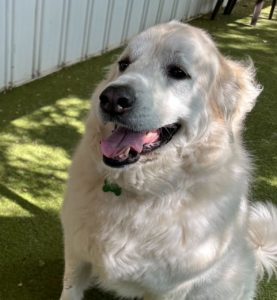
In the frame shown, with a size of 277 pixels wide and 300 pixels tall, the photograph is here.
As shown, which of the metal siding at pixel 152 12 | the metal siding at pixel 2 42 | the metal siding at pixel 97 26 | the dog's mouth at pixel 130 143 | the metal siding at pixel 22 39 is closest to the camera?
the dog's mouth at pixel 130 143

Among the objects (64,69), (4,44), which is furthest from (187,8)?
(4,44)

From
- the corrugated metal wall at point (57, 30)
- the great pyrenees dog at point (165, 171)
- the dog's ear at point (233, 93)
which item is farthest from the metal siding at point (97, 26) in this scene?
the dog's ear at point (233, 93)

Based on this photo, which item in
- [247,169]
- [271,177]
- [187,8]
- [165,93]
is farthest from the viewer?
[187,8]

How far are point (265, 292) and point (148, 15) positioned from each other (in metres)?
3.52

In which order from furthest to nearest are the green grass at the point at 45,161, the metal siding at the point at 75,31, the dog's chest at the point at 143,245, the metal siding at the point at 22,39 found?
the metal siding at the point at 75,31 < the metal siding at the point at 22,39 < the green grass at the point at 45,161 < the dog's chest at the point at 143,245

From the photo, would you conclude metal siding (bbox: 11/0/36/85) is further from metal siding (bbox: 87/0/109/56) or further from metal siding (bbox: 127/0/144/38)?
metal siding (bbox: 127/0/144/38)

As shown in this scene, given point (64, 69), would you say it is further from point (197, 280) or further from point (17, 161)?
point (197, 280)

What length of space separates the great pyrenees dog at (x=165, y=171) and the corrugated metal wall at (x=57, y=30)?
2.09m

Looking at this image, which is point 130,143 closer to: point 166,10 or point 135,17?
point 135,17

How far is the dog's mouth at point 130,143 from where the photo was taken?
6.07 feet

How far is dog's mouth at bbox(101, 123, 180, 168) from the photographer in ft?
6.07

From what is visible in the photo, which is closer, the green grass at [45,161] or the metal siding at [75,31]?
the green grass at [45,161]

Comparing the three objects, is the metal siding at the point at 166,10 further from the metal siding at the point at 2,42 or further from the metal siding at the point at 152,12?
the metal siding at the point at 2,42

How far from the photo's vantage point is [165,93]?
Result: 1864 millimetres
